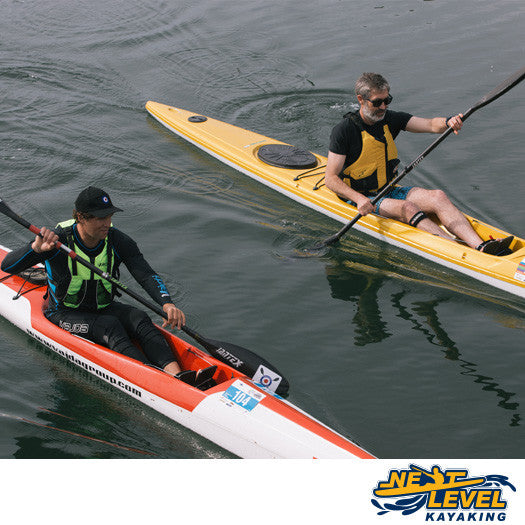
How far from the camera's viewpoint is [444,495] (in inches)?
157

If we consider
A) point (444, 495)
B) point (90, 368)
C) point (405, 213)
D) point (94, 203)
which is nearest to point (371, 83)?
point (405, 213)

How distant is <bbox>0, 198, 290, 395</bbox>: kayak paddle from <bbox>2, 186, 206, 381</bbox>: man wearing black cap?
3.6 inches

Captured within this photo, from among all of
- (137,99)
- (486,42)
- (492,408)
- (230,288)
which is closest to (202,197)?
(230,288)

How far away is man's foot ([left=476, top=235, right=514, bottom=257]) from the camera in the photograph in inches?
263

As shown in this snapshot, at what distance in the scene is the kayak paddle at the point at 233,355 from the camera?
200 inches

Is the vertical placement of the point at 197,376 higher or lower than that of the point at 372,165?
lower

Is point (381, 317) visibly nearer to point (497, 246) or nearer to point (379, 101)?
point (497, 246)

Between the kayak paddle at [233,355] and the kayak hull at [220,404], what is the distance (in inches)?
4.5

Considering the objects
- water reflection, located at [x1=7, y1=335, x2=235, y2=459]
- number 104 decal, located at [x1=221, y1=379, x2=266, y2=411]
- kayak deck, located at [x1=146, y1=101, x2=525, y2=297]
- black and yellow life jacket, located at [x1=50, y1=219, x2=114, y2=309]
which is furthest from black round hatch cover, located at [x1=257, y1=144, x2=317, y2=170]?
number 104 decal, located at [x1=221, y1=379, x2=266, y2=411]

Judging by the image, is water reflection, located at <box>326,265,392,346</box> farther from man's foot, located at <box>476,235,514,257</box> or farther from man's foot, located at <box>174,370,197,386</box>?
man's foot, located at <box>174,370,197,386</box>

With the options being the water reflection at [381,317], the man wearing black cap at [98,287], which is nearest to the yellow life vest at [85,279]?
the man wearing black cap at [98,287]

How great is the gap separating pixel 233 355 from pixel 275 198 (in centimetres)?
353

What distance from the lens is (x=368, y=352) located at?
6004mm

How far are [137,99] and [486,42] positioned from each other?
6.12 meters
